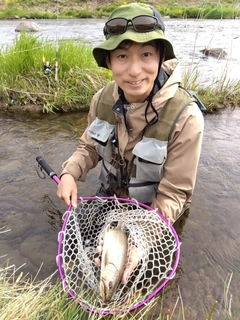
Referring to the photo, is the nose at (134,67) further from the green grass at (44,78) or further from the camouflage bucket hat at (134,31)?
the green grass at (44,78)

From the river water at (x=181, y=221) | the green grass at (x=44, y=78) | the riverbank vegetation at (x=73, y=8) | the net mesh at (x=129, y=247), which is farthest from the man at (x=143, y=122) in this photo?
the riverbank vegetation at (x=73, y=8)

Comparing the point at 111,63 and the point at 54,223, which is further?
the point at 54,223

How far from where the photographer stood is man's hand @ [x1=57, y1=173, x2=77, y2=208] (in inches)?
109

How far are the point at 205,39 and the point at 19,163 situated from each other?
1649 cm

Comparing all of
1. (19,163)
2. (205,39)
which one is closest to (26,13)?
(205,39)

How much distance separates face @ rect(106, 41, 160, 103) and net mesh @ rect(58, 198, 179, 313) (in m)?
1.03

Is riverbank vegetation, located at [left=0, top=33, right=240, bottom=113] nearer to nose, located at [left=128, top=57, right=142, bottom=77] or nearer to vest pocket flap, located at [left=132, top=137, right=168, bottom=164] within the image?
vest pocket flap, located at [left=132, top=137, right=168, bottom=164]

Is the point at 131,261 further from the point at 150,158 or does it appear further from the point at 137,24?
the point at 137,24

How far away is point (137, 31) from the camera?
2318 mm

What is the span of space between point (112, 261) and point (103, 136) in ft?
4.24

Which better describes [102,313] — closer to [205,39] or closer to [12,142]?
[12,142]

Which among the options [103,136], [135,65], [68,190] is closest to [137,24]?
[135,65]

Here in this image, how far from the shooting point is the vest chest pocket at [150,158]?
2.73 meters

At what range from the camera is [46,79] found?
6391mm
